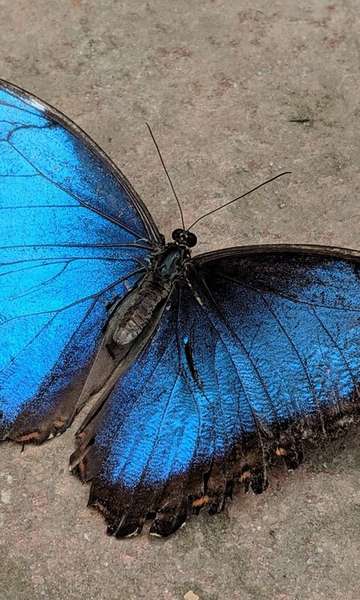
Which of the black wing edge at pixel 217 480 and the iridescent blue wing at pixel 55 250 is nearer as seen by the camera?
the black wing edge at pixel 217 480

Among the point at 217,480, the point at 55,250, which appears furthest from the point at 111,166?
the point at 217,480

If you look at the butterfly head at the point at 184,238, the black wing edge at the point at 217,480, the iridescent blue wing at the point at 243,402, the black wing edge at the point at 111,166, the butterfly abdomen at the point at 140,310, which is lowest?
the black wing edge at the point at 217,480

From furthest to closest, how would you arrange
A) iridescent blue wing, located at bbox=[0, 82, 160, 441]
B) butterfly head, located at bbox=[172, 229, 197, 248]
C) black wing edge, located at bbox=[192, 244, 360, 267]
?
butterfly head, located at bbox=[172, 229, 197, 248] → iridescent blue wing, located at bbox=[0, 82, 160, 441] → black wing edge, located at bbox=[192, 244, 360, 267]

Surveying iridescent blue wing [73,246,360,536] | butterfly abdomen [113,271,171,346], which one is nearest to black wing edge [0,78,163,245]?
butterfly abdomen [113,271,171,346]

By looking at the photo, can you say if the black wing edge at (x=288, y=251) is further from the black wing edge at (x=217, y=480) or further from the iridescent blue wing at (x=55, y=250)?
the black wing edge at (x=217, y=480)

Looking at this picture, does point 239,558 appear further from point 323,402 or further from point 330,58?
point 330,58

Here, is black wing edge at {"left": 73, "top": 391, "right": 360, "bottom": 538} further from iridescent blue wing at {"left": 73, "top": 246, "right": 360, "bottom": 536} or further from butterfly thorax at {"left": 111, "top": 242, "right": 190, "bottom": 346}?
butterfly thorax at {"left": 111, "top": 242, "right": 190, "bottom": 346}

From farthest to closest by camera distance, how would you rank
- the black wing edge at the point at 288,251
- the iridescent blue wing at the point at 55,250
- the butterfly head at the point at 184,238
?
1. the butterfly head at the point at 184,238
2. the iridescent blue wing at the point at 55,250
3. the black wing edge at the point at 288,251

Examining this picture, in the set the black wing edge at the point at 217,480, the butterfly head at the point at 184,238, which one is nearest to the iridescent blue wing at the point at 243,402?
the black wing edge at the point at 217,480
